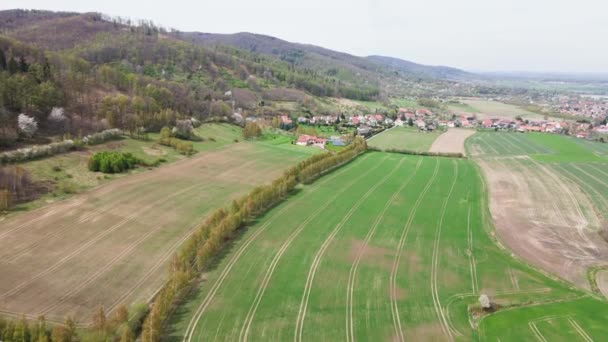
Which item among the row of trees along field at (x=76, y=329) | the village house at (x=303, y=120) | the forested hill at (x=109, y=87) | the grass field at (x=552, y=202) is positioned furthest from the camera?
the village house at (x=303, y=120)

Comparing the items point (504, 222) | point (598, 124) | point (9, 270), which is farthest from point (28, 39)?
point (598, 124)

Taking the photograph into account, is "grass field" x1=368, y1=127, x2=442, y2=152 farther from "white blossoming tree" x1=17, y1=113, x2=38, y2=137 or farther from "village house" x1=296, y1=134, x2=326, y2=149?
"white blossoming tree" x1=17, y1=113, x2=38, y2=137

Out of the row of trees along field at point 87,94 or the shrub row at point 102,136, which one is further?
the row of trees along field at point 87,94

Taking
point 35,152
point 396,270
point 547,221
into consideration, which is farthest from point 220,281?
point 547,221

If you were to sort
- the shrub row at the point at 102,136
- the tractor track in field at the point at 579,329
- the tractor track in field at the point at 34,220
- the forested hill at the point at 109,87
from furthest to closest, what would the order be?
the forested hill at the point at 109,87 < the shrub row at the point at 102,136 < the tractor track in field at the point at 34,220 < the tractor track in field at the point at 579,329

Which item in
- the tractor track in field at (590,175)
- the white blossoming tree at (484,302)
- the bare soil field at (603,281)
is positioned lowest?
the white blossoming tree at (484,302)

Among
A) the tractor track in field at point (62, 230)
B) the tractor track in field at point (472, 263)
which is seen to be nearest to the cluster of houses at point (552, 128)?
the tractor track in field at point (472, 263)

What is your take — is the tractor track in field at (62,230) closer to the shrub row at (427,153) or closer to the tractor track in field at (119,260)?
the tractor track in field at (119,260)

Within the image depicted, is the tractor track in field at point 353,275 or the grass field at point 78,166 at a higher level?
the grass field at point 78,166

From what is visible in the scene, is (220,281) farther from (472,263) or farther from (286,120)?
(286,120)
